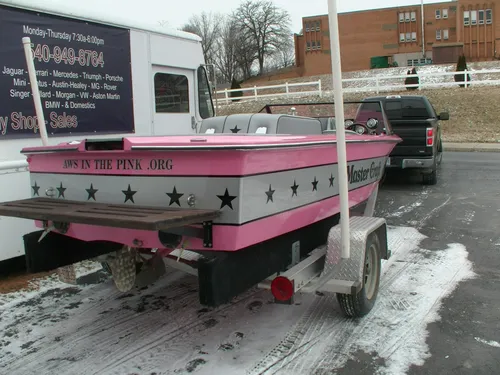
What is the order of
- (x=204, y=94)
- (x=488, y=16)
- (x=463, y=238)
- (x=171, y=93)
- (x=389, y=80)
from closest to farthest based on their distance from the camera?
(x=463, y=238) → (x=171, y=93) → (x=204, y=94) → (x=389, y=80) → (x=488, y=16)

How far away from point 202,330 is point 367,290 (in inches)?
56.5

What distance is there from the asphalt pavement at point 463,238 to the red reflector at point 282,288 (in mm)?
681

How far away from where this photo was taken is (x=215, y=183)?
125 inches

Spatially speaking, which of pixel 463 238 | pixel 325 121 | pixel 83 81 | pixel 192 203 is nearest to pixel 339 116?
pixel 192 203

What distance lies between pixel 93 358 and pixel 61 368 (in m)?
0.23

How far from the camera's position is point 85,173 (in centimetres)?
381

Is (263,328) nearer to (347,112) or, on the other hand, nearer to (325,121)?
(325,121)

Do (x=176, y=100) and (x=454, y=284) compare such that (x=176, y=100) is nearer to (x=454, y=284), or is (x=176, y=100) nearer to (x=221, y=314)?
(x=221, y=314)

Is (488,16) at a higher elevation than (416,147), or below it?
higher

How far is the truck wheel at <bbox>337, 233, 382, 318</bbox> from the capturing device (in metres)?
4.09

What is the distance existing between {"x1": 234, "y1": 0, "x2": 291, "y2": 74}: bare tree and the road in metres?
60.1

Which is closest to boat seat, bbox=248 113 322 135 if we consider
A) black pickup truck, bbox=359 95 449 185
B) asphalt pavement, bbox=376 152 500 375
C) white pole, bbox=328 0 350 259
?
white pole, bbox=328 0 350 259

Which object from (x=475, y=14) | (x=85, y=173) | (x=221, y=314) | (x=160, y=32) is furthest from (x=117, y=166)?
(x=475, y=14)

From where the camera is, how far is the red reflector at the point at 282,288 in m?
3.50
